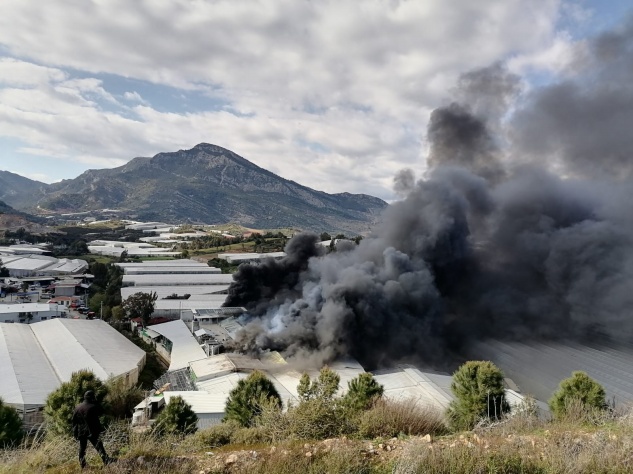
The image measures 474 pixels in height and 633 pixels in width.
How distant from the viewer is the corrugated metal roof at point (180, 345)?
32.8m

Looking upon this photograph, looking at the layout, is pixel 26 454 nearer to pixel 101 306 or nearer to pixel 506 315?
pixel 506 315

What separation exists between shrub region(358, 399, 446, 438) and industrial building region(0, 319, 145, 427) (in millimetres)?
19430

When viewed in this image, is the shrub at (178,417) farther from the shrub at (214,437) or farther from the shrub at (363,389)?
the shrub at (363,389)

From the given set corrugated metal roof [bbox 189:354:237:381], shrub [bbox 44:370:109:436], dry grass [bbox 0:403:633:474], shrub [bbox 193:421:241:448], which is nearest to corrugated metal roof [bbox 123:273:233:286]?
corrugated metal roof [bbox 189:354:237:381]

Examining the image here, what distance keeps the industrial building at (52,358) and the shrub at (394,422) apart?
19430mm

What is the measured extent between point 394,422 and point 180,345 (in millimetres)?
29348

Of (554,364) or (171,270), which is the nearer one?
(554,364)

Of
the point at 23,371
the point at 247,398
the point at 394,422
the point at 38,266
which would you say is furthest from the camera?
the point at 38,266

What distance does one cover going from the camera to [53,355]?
30875mm

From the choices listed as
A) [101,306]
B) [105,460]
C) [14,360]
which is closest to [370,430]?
[105,460]

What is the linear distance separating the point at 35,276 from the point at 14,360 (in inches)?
A: 2065

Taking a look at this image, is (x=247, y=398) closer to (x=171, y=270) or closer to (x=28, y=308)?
(x=28, y=308)

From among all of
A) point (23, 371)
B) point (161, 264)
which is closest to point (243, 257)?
point (161, 264)

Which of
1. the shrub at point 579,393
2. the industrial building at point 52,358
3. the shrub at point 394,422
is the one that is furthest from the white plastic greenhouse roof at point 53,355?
the shrub at point 579,393
